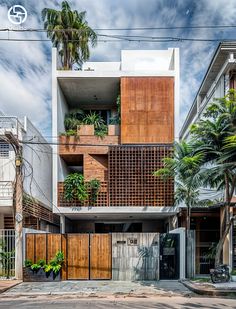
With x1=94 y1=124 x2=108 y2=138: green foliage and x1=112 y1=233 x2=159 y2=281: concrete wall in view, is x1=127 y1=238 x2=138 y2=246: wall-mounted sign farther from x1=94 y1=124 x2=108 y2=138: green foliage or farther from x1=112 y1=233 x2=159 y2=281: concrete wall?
x1=94 y1=124 x2=108 y2=138: green foliage

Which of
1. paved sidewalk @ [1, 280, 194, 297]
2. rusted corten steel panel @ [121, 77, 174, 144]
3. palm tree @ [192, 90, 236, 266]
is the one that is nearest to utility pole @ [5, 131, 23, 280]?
paved sidewalk @ [1, 280, 194, 297]

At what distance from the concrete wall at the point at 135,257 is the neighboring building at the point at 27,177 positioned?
→ 453cm

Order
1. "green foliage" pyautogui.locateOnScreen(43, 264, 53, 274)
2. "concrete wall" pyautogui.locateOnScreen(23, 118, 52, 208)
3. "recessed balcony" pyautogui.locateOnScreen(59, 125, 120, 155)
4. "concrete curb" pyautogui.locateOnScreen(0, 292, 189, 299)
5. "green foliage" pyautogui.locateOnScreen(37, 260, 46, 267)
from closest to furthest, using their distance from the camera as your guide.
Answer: "concrete curb" pyautogui.locateOnScreen(0, 292, 189, 299) → "green foliage" pyautogui.locateOnScreen(43, 264, 53, 274) → "green foliage" pyautogui.locateOnScreen(37, 260, 46, 267) → "concrete wall" pyautogui.locateOnScreen(23, 118, 52, 208) → "recessed balcony" pyautogui.locateOnScreen(59, 125, 120, 155)

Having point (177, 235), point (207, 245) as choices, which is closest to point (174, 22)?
point (177, 235)

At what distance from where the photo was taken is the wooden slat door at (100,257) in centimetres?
1386

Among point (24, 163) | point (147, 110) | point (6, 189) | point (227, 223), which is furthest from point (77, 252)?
point (147, 110)

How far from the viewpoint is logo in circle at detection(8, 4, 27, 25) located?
378 inches

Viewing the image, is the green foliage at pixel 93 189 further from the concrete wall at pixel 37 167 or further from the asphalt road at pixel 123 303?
the asphalt road at pixel 123 303

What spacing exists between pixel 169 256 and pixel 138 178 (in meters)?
4.05

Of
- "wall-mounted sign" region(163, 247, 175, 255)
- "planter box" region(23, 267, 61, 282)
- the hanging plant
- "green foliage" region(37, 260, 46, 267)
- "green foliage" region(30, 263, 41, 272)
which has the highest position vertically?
the hanging plant

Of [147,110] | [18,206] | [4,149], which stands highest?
[147,110]

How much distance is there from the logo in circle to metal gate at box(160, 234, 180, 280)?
9.89 metres

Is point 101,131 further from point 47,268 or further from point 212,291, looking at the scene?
point 212,291

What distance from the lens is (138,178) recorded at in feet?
53.1
